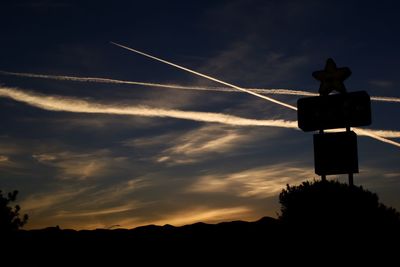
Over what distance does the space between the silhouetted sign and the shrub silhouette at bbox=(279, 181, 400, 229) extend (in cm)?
264

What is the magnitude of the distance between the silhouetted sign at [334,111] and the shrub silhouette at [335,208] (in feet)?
8.67

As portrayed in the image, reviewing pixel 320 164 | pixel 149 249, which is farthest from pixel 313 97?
pixel 149 249

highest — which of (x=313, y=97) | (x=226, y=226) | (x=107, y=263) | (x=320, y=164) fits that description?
(x=313, y=97)

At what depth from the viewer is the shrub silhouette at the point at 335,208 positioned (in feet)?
47.6

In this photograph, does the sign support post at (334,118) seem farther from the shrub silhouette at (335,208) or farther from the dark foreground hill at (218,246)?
the dark foreground hill at (218,246)

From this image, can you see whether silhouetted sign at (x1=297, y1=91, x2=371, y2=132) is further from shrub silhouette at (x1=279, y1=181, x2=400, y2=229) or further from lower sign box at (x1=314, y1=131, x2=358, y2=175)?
shrub silhouette at (x1=279, y1=181, x2=400, y2=229)

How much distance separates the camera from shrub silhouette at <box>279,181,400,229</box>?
14500 mm

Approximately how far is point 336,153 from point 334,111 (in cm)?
149

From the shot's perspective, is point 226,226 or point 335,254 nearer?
point 335,254

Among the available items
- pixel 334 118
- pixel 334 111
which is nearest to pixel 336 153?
pixel 334 118

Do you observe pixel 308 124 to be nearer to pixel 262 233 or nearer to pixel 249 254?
pixel 262 233

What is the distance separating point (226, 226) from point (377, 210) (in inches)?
189

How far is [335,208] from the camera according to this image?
47.8ft

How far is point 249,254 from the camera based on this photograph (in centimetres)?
1373
